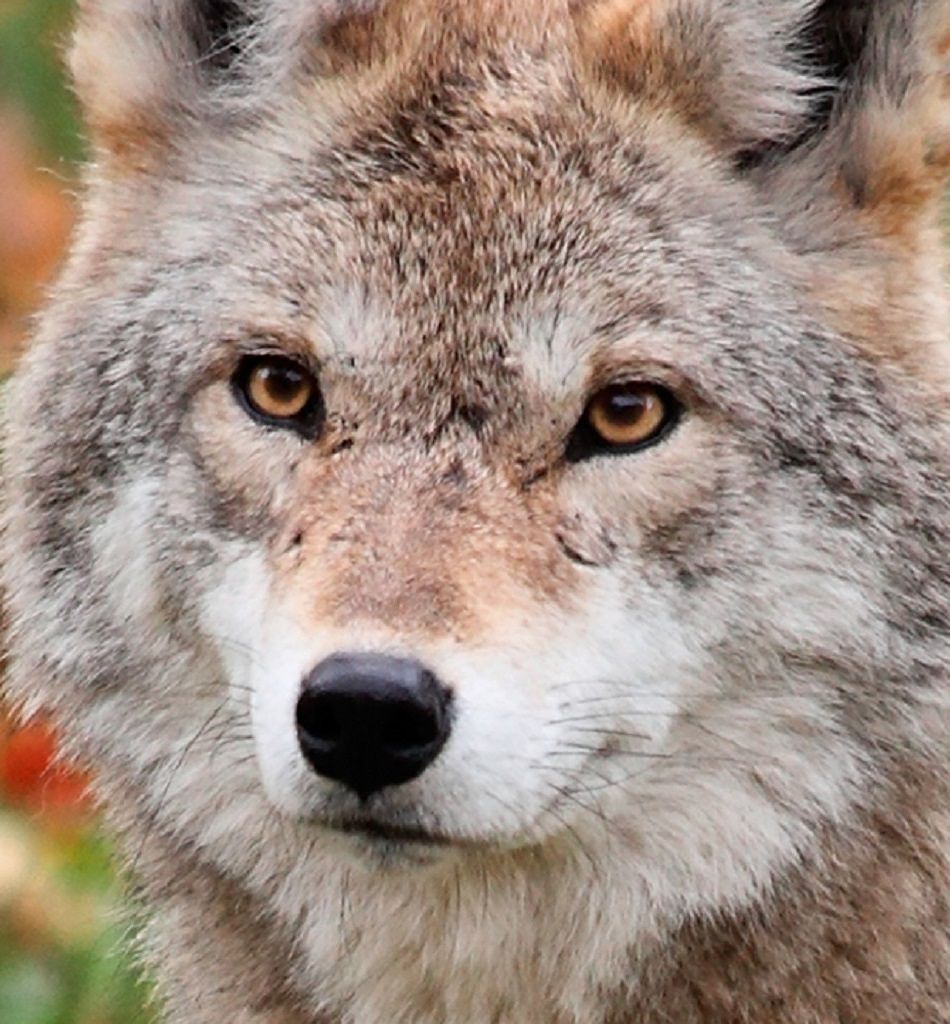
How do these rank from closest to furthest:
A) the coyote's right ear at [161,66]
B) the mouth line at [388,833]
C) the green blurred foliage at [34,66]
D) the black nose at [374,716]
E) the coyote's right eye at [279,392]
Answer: the black nose at [374,716], the mouth line at [388,833], the coyote's right eye at [279,392], the coyote's right ear at [161,66], the green blurred foliage at [34,66]

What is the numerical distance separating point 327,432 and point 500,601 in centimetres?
52

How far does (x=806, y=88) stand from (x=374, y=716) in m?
1.66

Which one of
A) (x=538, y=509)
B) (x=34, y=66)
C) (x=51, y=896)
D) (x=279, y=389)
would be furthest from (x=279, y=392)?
(x=34, y=66)

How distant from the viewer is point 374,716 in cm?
359

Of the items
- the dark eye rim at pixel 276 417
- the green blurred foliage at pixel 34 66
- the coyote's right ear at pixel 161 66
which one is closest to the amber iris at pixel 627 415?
the dark eye rim at pixel 276 417

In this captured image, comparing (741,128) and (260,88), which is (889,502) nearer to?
(741,128)

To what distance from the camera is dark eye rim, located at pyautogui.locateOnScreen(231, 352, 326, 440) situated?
410 centimetres

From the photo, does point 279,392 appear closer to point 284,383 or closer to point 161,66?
point 284,383

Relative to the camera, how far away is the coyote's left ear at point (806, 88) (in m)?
4.27

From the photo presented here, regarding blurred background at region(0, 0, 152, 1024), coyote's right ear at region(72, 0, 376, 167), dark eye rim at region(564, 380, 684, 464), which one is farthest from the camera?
blurred background at region(0, 0, 152, 1024)

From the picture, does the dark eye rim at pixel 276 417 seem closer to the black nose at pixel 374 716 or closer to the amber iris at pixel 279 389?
the amber iris at pixel 279 389

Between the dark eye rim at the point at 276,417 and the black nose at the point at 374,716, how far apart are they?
634mm

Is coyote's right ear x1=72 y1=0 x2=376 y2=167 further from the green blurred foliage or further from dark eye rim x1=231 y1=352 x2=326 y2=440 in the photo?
the green blurred foliage

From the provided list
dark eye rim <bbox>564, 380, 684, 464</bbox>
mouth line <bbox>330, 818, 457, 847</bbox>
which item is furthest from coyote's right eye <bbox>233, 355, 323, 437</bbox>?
mouth line <bbox>330, 818, 457, 847</bbox>
